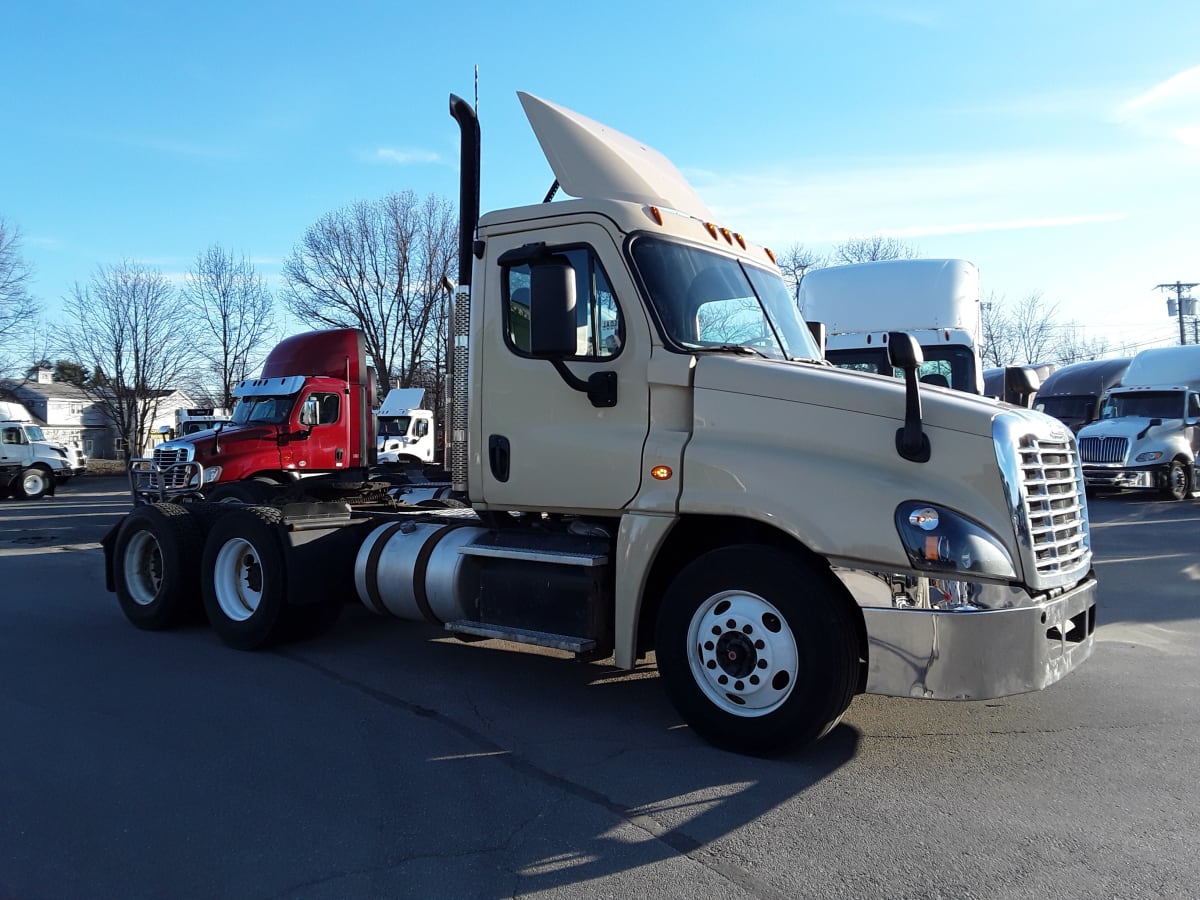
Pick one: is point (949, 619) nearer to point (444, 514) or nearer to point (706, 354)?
point (706, 354)

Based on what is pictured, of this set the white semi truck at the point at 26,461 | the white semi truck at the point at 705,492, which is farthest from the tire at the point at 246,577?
the white semi truck at the point at 26,461

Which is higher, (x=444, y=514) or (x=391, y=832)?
(x=444, y=514)

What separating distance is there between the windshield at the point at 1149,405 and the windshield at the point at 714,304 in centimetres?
1894

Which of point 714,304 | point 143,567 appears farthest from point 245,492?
point 714,304

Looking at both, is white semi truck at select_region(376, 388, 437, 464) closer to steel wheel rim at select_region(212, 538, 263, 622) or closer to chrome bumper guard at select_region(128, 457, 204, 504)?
chrome bumper guard at select_region(128, 457, 204, 504)

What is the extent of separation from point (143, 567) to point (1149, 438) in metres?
19.8

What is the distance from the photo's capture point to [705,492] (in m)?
4.78

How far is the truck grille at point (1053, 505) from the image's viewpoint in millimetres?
4359

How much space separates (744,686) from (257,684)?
337cm

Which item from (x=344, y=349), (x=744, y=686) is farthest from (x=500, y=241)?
(x=344, y=349)

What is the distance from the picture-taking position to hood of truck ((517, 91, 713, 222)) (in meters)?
5.80

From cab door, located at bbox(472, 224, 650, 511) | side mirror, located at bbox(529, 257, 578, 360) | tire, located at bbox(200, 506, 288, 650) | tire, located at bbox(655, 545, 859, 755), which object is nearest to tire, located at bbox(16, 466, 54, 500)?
tire, located at bbox(200, 506, 288, 650)

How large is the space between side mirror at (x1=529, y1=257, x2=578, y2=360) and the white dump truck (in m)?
18.4

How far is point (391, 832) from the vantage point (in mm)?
3887
